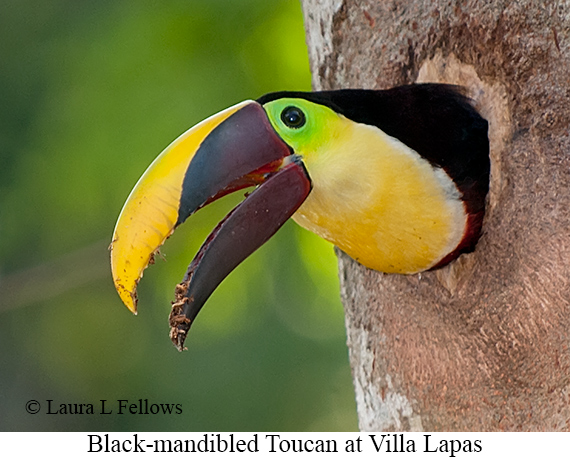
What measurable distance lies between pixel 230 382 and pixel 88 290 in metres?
0.84

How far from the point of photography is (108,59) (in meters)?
2.63

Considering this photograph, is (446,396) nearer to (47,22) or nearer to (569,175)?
(569,175)

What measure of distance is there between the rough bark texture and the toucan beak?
425 millimetres

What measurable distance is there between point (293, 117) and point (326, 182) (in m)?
0.14

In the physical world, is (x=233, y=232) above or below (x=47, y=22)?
below

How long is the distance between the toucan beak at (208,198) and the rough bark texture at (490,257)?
425mm

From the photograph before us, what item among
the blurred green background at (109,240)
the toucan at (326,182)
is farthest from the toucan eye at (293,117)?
the blurred green background at (109,240)

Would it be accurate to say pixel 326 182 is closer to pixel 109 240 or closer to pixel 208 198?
pixel 208 198

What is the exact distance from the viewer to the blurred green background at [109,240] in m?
2.70

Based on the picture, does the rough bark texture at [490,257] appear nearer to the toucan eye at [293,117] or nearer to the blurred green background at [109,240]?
the toucan eye at [293,117]

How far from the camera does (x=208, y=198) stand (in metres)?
1.43

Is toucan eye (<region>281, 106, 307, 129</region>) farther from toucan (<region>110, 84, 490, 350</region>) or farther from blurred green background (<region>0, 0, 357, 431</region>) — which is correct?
blurred green background (<region>0, 0, 357, 431</region>)
